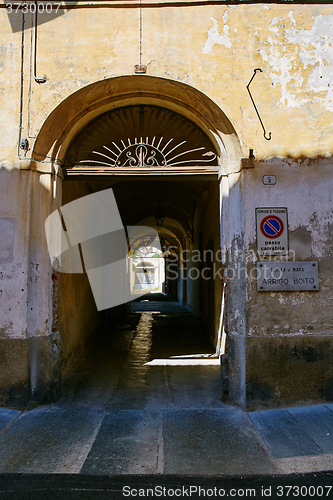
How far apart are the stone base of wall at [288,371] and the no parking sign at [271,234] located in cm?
103

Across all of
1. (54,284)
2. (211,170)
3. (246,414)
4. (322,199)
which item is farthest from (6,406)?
(322,199)

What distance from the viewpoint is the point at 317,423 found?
3.64 meters

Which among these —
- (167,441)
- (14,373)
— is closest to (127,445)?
(167,441)

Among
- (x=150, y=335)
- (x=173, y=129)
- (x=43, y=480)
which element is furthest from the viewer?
(x=150, y=335)

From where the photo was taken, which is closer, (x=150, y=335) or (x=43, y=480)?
(x=43, y=480)

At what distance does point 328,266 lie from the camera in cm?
422

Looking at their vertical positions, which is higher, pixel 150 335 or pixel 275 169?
pixel 275 169

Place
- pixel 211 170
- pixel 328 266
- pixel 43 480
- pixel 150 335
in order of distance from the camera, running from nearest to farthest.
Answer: pixel 43 480 < pixel 328 266 < pixel 211 170 < pixel 150 335

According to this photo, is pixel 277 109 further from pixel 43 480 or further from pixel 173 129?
pixel 43 480

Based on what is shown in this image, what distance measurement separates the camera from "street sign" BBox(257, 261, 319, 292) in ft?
13.7

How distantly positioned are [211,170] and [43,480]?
12.3 ft

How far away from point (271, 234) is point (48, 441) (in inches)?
127

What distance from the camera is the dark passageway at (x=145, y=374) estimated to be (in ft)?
14.1

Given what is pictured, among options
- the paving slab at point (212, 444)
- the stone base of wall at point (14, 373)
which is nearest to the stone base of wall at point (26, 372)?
the stone base of wall at point (14, 373)
